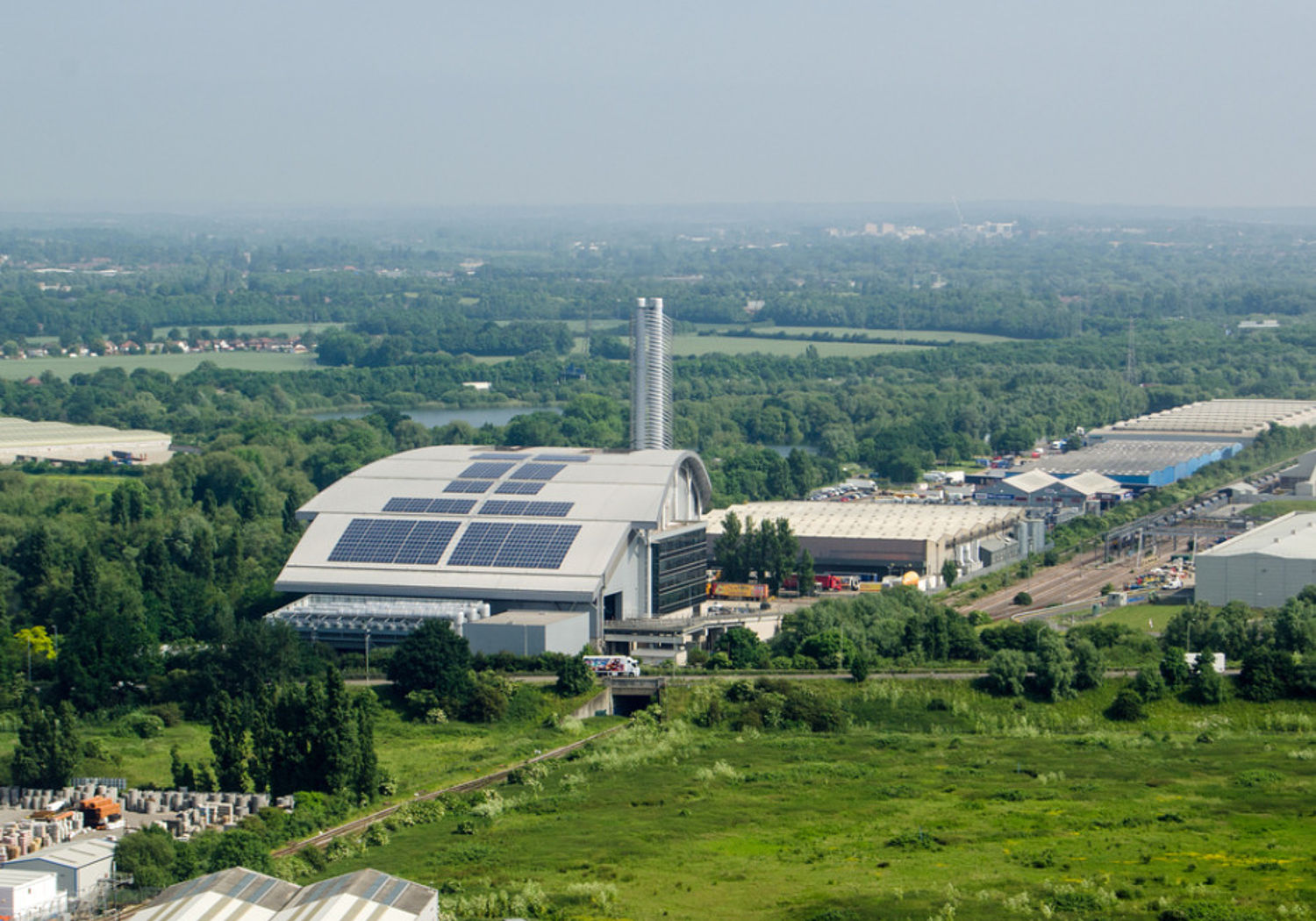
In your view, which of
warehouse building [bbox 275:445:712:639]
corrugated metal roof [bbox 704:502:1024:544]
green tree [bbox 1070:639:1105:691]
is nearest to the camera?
green tree [bbox 1070:639:1105:691]

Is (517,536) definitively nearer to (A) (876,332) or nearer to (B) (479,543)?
(B) (479,543)

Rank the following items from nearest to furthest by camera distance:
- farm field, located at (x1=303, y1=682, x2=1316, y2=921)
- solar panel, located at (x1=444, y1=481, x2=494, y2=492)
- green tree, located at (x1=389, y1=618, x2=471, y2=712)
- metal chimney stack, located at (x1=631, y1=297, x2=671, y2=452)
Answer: farm field, located at (x1=303, y1=682, x2=1316, y2=921) < green tree, located at (x1=389, y1=618, x2=471, y2=712) < solar panel, located at (x1=444, y1=481, x2=494, y2=492) < metal chimney stack, located at (x1=631, y1=297, x2=671, y2=452)

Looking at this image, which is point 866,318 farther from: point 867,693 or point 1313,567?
point 867,693

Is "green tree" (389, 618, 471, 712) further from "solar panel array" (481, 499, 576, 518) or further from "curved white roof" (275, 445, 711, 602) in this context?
"solar panel array" (481, 499, 576, 518)

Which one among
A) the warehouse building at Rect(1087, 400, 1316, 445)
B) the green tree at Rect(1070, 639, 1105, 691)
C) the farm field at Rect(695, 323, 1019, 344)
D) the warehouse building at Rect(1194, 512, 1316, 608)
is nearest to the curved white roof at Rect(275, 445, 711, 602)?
the green tree at Rect(1070, 639, 1105, 691)

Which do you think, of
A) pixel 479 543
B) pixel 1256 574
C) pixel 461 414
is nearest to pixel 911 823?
pixel 479 543

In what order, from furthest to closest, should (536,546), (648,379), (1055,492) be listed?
(1055,492), (648,379), (536,546)
